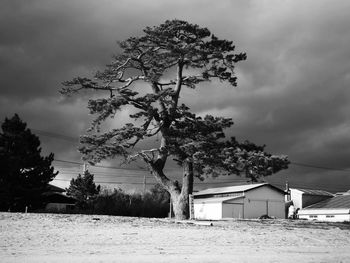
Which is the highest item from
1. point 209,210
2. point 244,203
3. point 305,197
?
point 305,197

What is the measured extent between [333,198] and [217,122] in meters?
46.4

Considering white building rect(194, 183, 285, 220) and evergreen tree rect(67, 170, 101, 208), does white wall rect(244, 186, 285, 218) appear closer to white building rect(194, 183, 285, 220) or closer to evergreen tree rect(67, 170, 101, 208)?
white building rect(194, 183, 285, 220)

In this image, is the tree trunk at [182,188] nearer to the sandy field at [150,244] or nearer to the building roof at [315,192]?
the sandy field at [150,244]

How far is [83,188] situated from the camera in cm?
6172

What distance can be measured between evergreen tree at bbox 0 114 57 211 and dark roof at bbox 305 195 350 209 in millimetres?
40248

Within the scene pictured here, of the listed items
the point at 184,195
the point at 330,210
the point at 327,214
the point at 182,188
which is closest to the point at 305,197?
the point at 327,214

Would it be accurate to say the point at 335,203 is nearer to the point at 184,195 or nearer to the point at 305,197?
the point at 305,197

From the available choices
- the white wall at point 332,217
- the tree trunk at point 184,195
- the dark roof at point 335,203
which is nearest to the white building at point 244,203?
the white wall at point 332,217

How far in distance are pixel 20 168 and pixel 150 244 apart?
3030 cm

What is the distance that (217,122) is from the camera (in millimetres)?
28484

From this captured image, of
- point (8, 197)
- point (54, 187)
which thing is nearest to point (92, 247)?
point (8, 197)

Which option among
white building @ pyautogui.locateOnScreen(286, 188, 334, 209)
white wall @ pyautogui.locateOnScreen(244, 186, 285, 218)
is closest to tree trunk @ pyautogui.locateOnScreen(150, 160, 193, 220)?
white wall @ pyautogui.locateOnScreen(244, 186, 285, 218)

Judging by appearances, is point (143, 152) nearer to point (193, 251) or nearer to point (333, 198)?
point (193, 251)

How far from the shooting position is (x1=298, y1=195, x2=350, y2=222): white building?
59744mm
